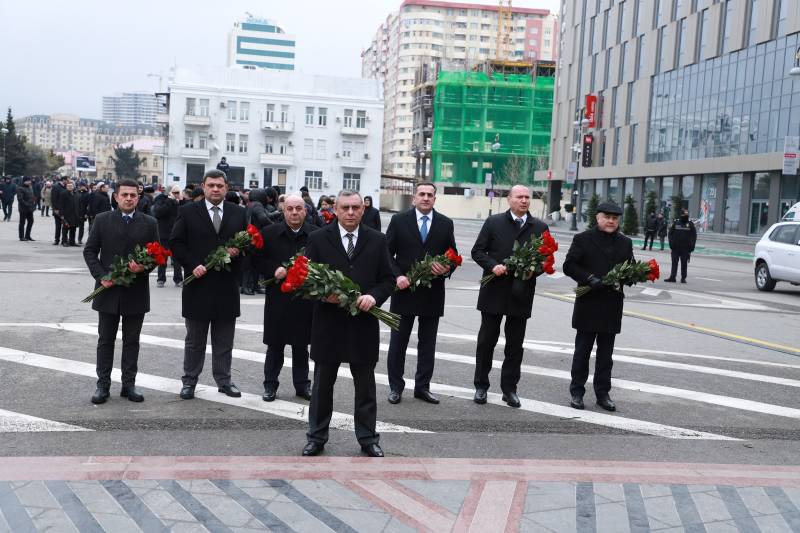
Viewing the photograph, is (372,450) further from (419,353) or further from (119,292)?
(119,292)

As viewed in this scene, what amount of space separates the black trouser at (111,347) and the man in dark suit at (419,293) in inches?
85.9

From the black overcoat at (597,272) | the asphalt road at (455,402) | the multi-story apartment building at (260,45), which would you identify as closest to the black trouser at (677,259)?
the asphalt road at (455,402)

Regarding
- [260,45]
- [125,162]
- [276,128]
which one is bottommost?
[125,162]

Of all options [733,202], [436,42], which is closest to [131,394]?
[733,202]

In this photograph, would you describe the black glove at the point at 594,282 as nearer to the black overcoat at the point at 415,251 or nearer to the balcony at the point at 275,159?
the black overcoat at the point at 415,251

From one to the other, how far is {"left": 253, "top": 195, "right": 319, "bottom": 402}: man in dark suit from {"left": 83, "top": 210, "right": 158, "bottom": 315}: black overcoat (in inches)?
39.3

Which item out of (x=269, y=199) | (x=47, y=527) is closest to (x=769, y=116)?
(x=269, y=199)

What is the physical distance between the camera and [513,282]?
754 cm

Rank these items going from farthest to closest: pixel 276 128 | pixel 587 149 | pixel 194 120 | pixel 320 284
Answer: pixel 276 128
pixel 194 120
pixel 587 149
pixel 320 284

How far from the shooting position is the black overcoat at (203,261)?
7.54m

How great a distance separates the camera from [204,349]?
7.62 meters

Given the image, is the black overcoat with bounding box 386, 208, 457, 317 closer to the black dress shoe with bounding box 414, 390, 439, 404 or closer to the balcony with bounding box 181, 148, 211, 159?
the black dress shoe with bounding box 414, 390, 439, 404

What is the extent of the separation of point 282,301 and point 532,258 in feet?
7.13

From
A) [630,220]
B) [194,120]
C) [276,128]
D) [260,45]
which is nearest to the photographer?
[630,220]
